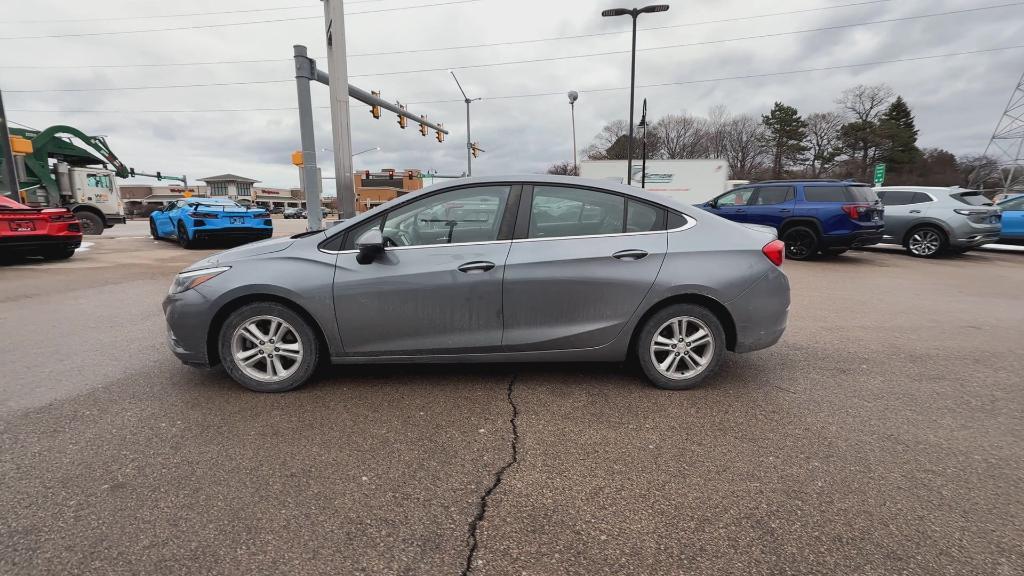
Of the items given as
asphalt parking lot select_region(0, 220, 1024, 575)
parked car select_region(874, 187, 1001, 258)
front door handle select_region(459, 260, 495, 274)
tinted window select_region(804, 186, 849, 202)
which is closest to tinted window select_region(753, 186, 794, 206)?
tinted window select_region(804, 186, 849, 202)

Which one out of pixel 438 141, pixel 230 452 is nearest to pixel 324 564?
pixel 230 452

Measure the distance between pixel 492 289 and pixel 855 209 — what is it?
9.82 metres

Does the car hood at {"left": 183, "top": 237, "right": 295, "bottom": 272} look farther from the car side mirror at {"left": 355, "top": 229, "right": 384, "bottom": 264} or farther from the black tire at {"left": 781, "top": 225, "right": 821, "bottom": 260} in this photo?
the black tire at {"left": 781, "top": 225, "right": 821, "bottom": 260}

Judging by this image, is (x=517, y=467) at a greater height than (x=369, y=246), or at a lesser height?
lesser

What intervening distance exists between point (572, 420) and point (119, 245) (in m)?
16.8

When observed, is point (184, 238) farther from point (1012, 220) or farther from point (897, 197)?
point (1012, 220)

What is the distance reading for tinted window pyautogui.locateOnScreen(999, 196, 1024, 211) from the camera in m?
12.5

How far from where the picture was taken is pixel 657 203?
360 cm

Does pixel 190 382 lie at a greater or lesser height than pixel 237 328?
lesser

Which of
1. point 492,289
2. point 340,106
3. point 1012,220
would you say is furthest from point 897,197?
point 340,106

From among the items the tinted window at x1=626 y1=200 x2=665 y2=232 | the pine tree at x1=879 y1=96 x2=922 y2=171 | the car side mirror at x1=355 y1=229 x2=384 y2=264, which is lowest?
the car side mirror at x1=355 y1=229 x2=384 y2=264

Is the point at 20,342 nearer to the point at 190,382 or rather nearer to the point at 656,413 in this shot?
the point at 190,382

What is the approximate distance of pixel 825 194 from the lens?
1034 cm

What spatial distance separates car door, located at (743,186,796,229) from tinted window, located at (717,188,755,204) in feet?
0.42
